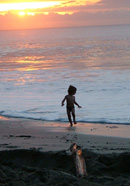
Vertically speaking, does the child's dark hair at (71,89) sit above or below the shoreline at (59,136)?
above

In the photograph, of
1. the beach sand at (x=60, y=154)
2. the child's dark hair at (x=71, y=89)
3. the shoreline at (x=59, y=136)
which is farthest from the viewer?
the child's dark hair at (x=71, y=89)

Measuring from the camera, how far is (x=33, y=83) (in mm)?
19828

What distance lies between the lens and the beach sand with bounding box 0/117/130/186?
16.3ft

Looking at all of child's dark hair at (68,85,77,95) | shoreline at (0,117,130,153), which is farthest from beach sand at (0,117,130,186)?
child's dark hair at (68,85,77,95)

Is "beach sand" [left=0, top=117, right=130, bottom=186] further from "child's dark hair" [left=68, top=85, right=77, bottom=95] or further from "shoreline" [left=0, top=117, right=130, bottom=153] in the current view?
"child's dark hair" [left=68, top=85, right=77, bottom=95]

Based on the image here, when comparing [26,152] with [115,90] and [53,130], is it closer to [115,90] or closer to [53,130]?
[53,130]

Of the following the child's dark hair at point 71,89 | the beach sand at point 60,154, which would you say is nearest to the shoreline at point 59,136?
the beach sand at point 60,154

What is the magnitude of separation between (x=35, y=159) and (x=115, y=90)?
35.4ft

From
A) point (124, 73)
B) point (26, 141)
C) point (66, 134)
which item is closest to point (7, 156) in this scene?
point (26, 141)

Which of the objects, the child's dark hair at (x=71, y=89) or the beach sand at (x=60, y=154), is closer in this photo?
the beach sand at (x=60, y=154)

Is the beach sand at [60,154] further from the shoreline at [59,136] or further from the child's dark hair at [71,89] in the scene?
the child's dark hair at [71,89]

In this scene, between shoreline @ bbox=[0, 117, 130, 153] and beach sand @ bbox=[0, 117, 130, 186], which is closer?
beach sand @ bbox=[0, 117, 130, 186]

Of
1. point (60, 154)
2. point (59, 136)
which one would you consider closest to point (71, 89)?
point (59, 136)

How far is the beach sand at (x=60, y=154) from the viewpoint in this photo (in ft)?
16.3
